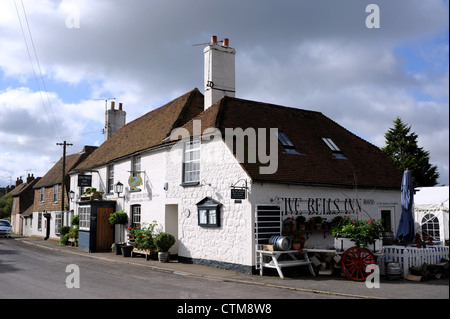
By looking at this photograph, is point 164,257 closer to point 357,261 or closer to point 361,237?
point 357,261

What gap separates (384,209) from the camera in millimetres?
17484

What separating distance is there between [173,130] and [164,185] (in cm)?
275

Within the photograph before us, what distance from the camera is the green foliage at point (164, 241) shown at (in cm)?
1678

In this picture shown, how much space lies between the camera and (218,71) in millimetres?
18094

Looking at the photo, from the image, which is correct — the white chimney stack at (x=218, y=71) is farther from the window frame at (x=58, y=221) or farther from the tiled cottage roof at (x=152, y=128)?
the window frame at (x=58, y=221)

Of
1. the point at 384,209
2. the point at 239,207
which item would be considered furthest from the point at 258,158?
the point at 384,209

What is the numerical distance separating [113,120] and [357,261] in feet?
74.5

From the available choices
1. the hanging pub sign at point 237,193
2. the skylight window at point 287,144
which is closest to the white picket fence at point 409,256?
the hanging pub sign at point 237,193

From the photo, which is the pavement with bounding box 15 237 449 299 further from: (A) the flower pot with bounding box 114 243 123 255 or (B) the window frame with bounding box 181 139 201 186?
(A) the flower pot with bounding box 114 243 123 255

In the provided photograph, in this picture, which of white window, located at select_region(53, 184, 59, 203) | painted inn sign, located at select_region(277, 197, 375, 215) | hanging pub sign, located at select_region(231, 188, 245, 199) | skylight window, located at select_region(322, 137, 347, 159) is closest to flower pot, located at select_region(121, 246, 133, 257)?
hanging pub sign, located at select_region(231, 188, 245, 199)

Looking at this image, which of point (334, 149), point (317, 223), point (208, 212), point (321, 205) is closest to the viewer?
point (317, 223)

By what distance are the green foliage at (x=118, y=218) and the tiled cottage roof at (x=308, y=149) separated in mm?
6366

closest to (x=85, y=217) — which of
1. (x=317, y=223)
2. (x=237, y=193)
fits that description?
(x=237, y=193)

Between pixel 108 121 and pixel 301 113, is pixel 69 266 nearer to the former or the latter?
pixel 301 113
